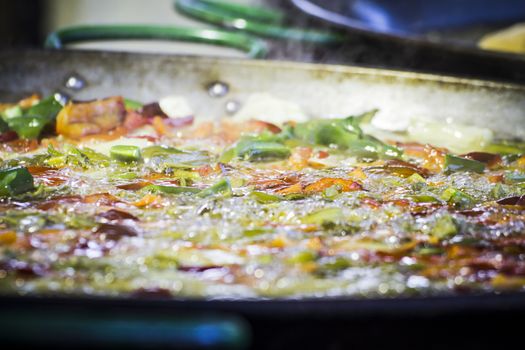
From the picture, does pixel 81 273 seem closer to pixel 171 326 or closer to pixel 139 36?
pixel 171 326

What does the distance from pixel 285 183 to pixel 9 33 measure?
5.43 meters

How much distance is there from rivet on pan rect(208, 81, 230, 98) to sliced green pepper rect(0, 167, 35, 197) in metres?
0.96

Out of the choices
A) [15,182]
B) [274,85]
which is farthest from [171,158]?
[274,85]

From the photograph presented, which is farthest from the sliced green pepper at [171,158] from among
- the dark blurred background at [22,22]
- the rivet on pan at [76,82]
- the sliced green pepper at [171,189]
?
the dark blurred background at [22,22]

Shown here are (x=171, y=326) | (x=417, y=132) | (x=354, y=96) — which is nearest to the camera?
(x=171, y=326)

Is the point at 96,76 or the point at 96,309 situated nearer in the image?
the point at 96,309

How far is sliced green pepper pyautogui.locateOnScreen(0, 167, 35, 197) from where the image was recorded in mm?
1599

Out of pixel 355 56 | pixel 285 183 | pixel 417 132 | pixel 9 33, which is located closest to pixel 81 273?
pixel 285 183

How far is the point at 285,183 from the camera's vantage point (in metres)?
1.75

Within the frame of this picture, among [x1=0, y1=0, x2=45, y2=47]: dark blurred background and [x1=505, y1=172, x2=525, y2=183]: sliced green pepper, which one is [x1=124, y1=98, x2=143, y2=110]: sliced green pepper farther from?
[x1=0, y1=0, x2=45, y2=47]: dark blurred background

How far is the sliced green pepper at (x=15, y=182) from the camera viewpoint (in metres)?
1.60

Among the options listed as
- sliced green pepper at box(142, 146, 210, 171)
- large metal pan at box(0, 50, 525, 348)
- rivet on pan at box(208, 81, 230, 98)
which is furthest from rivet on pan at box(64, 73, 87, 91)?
sliced green pepper at box(142, 146, 210, 171)

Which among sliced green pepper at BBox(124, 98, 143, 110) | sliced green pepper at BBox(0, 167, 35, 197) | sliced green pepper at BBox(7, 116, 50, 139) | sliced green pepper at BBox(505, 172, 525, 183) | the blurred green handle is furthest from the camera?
the blurred green handle

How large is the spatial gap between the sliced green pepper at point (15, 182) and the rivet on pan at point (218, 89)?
0.96 metres
